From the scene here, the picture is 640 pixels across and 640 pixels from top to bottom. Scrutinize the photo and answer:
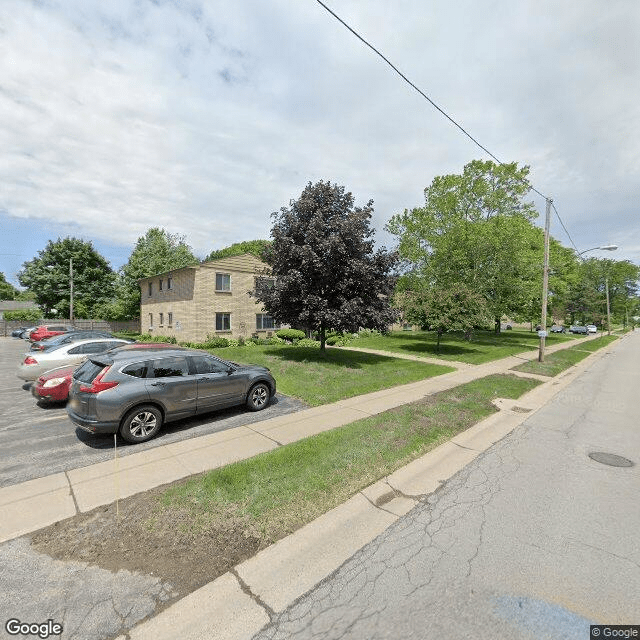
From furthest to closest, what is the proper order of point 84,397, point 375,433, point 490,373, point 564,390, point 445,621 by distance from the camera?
point 490,373
point 564,390
point 375,433
point 84,397
point 445,621

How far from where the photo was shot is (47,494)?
14.3ft

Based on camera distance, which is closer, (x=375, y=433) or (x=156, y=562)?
(x=156, y=562)

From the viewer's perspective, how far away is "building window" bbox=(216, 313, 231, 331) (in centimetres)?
2303

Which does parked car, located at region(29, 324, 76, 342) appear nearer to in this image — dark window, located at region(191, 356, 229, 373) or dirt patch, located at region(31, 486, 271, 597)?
dark window, located at region(191, 356, 229, 373)

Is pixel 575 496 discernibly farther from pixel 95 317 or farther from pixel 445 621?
pixel 95 317

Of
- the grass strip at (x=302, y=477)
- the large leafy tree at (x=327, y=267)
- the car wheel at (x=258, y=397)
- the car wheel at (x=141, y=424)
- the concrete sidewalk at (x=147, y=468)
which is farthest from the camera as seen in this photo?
the large leafy tree at (x=327, y=267)

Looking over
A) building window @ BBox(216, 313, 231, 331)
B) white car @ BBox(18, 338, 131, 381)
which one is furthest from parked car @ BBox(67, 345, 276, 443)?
building window @ BBox(216, 313, 231, 331)

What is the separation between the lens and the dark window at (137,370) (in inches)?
239

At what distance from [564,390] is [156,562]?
13.4 meters

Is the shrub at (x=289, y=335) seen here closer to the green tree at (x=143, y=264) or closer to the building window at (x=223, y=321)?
the building window at (x=223, y=321)

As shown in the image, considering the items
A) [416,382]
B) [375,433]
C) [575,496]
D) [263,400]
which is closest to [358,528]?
[375,433]

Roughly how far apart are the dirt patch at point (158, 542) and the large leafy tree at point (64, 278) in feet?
139

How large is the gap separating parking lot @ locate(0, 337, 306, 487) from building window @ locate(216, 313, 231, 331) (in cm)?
1399

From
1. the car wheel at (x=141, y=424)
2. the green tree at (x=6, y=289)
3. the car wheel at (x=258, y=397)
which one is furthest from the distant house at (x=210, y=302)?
the green tree at (x=6, y=289)
